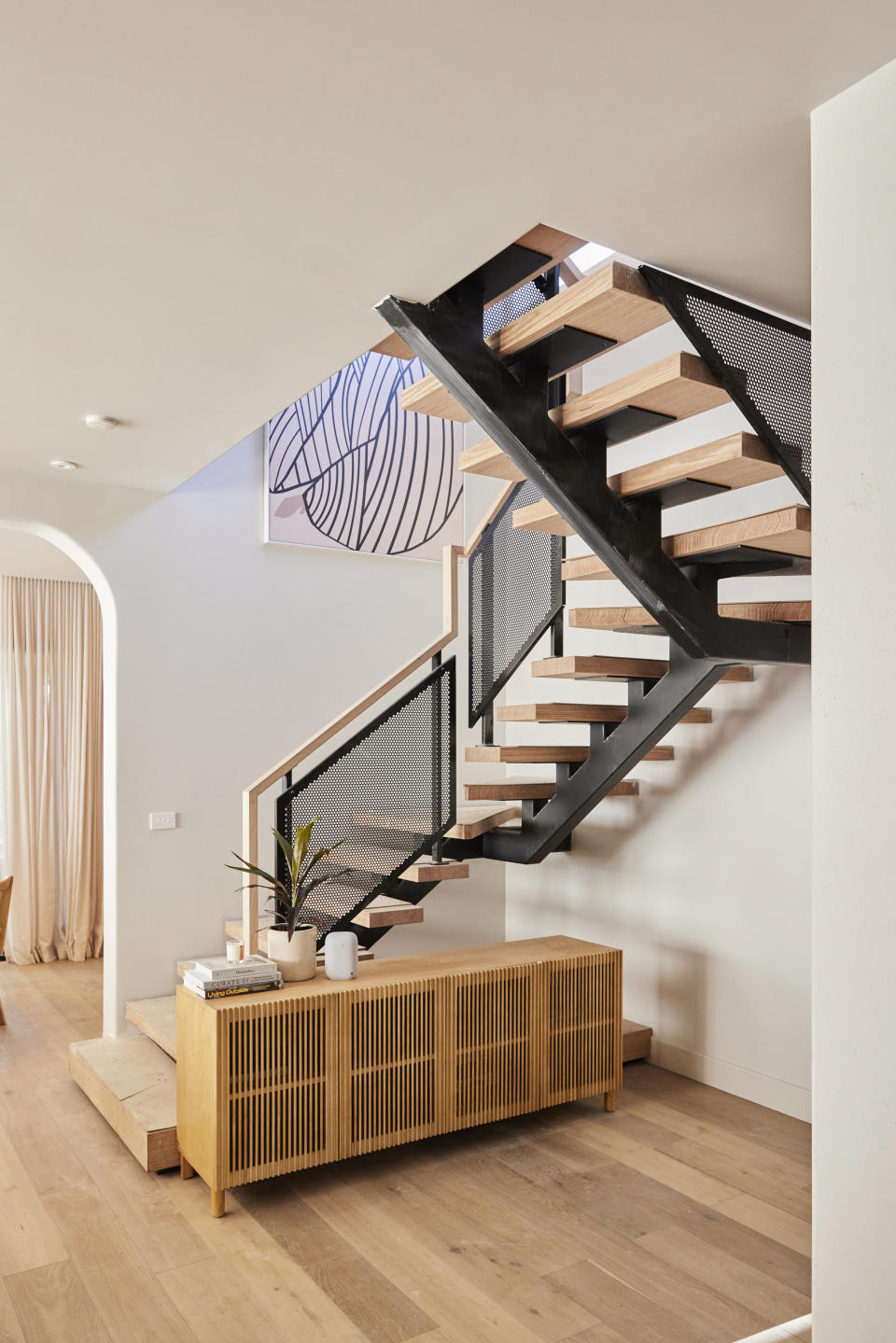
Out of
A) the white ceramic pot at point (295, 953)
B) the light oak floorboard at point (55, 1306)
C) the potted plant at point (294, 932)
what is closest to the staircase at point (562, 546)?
the potted plant at point (294, 932)

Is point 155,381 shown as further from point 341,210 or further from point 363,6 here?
point 363,6

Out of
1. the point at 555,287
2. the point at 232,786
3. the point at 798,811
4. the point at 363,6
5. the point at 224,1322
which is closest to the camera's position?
the point at 363,6

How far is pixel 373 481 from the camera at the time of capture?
5.78 m

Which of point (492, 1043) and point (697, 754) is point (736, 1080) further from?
point (697, 754)

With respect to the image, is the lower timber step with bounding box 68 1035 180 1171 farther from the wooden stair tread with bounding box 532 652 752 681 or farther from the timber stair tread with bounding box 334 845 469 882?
the wooden stair tread with bounding box 532 652 752 681

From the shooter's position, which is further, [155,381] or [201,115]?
[155,381]

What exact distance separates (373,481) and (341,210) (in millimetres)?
3456

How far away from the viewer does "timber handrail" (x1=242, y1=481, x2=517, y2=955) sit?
12.3 ft

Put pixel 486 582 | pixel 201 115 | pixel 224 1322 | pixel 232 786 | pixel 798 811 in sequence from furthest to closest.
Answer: pixel 232 786, pixel 486 582, pixel 798 811, pixel 224 1322, pixel 201 115

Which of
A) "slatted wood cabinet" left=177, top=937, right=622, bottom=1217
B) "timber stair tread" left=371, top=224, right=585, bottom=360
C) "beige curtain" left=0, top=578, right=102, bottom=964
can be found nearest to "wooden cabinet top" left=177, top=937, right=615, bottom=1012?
"slatted wood cabinet" left=177, top=937, right=622, bottom=1217

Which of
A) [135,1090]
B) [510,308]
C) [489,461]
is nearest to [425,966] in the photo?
[135,1090]

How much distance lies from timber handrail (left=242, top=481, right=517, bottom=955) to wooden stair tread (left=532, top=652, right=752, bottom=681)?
65 centimetres

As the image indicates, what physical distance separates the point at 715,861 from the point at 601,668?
1.21m

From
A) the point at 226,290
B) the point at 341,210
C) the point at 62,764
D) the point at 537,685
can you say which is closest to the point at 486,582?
the point at 537,685
